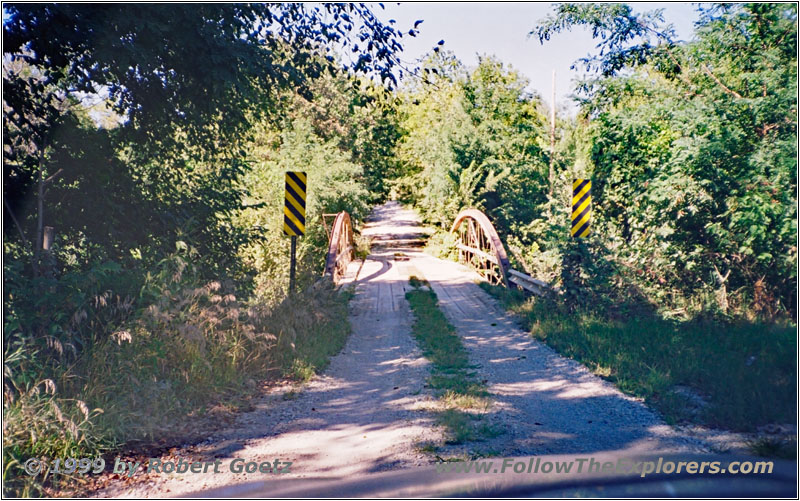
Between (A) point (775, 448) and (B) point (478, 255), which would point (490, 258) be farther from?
(A) point (775, 448)

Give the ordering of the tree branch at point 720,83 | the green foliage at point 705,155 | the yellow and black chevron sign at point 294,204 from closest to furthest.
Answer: the green foliage at point 705,155 → the tree branch at point 720,83 → the yellow and black chevron sign at point 294,204

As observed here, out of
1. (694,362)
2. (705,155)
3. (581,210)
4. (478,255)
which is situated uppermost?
(705,155)

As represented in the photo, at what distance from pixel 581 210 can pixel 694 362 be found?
197 inches

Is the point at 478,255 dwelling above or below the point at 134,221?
below

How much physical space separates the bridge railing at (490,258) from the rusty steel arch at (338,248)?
12.9 feet

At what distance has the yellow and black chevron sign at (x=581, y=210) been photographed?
11.0m

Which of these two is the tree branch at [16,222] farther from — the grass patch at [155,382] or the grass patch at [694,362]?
the grass patch at [694,362]

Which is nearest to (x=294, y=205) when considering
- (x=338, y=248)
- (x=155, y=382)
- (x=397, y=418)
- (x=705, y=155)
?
(x=155, y=382)

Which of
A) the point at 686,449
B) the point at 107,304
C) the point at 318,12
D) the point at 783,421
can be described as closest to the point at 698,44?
the point at 318,12

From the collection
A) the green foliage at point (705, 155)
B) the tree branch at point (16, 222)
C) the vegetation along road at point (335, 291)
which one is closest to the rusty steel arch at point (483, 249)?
the vegetation along road at point (335, 291)

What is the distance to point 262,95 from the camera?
27.1ft

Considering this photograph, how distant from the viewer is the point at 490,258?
1656cm

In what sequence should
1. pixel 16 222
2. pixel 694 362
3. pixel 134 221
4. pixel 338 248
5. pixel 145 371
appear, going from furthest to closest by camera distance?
pixel 338 248
pixel 134 221
pixel 694 362
pixel 16 222
pixel 145 371

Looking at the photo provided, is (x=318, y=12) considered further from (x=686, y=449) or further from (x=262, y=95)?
(x=686, y=449)
